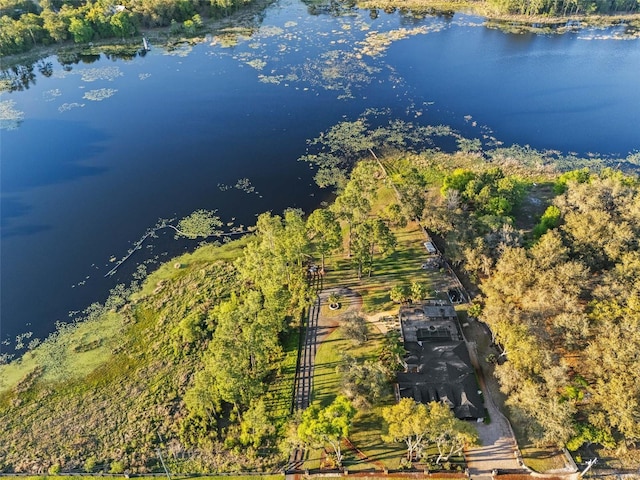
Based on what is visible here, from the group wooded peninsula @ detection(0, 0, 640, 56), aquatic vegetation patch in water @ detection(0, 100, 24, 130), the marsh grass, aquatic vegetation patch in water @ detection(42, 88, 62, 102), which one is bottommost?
the marsh grass

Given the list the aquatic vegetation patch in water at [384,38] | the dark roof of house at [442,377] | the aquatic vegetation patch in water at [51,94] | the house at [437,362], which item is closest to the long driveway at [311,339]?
the house at [437,362]

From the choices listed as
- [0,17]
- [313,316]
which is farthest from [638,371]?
[0,17]

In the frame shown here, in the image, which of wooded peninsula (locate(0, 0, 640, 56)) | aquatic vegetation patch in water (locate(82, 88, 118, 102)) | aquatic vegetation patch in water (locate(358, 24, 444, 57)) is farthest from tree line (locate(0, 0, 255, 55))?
aquatic vegetation patch in water (locate(358, 24, 444, 57))

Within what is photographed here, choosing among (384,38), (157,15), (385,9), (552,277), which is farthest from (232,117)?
(385,9)

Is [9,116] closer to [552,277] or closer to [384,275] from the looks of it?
[384,275]

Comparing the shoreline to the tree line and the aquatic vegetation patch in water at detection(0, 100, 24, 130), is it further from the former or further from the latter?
the aquatic vegetation patch in water at detection(0, 100, 24, 130)
